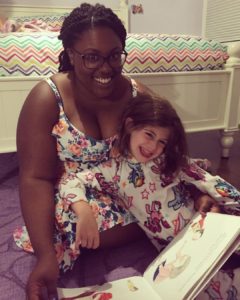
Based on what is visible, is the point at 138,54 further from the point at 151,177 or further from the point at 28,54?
the point at 151,177

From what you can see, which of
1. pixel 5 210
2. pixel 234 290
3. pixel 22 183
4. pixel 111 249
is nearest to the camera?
pixel 234 290

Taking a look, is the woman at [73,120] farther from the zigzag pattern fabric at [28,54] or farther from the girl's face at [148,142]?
the zigzag pattern fabric at [28,54]

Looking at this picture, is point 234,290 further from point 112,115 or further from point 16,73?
point 16,73

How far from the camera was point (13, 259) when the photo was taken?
2.91 feet

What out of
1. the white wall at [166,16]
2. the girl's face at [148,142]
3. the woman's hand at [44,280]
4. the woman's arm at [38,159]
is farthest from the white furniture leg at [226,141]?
the white wall at [166,16]

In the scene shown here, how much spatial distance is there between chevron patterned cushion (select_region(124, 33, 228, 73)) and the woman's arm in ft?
2.04

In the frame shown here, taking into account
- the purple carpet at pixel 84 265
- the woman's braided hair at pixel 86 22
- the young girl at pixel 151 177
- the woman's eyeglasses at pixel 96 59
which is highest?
the woman's braided hair at pixel 86 22

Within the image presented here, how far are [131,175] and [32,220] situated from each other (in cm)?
28

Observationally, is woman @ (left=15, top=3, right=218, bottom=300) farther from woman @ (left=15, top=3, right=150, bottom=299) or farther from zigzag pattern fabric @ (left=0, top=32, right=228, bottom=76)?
zigzag pattern fabric @ (left=0, top=32, right=228, bottom=76)

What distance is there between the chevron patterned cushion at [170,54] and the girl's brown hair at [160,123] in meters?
0.55

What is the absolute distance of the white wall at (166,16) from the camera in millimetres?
2789

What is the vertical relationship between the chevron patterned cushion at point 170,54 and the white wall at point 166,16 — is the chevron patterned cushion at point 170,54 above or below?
below

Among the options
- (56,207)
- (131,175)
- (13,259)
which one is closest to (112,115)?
(131,175)

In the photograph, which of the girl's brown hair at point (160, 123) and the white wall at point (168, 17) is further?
the white wall at point (168, 17)
